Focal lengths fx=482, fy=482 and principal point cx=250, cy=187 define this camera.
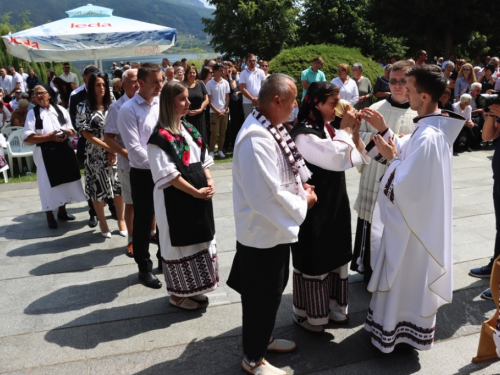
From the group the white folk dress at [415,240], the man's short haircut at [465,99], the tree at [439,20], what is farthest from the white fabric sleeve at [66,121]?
the tree at [439,20]

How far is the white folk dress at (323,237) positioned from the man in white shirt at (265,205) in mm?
260

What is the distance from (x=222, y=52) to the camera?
32656 mm

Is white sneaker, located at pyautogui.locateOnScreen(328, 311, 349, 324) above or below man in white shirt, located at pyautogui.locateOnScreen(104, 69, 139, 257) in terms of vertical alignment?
below

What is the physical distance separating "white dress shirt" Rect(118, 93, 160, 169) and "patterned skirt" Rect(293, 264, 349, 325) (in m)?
1.78

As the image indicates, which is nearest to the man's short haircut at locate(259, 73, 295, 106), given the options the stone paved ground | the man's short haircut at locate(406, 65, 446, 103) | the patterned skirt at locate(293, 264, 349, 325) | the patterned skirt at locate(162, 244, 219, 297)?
the man's short haircut at locate(406, 65, 446, 103)

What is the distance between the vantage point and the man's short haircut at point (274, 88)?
2770mm

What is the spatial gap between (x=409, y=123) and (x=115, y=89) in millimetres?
5563

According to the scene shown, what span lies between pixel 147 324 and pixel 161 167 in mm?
1282

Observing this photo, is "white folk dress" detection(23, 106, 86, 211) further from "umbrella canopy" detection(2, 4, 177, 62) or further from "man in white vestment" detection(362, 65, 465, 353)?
"man in white vestment" detection(362, 65, 465, 353)

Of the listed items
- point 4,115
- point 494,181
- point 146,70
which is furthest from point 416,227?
point 4,115

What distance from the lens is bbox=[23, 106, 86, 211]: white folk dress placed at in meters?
5.89

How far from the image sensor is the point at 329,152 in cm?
315

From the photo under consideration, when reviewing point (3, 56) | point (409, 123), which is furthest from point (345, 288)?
point (3, 56)

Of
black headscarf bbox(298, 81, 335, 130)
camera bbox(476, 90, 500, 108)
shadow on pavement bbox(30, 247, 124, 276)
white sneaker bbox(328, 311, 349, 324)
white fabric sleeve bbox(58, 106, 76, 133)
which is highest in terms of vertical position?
black headscarf bbox(298, 81, 335, 130)
